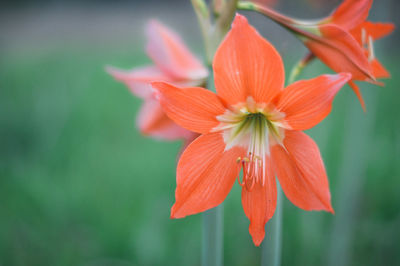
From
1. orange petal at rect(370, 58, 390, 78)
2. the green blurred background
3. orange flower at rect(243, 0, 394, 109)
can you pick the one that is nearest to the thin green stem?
orange flower at rect(243, 0, 394, 109)

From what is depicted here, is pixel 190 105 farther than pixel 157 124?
No

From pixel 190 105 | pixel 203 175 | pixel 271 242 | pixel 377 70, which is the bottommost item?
pixel 271 242

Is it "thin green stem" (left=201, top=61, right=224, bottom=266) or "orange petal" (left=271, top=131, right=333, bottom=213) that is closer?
"orange petal" (left=271, top=131, right=333, bottom=213)

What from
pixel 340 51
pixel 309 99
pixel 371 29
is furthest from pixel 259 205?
pixel 371 29

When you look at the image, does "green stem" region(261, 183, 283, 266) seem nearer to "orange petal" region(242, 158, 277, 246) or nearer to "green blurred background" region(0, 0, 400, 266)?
"orange petal" region(242, 158, 277, 246)

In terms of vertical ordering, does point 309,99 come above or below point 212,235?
above

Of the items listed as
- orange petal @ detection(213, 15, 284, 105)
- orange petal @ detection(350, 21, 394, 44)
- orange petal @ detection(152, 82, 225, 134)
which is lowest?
orange petal @ detection(152, 82, 225, 134)

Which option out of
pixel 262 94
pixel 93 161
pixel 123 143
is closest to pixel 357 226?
pixel 262 94

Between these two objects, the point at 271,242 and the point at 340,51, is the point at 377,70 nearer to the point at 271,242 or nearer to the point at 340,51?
the point at 340,51
